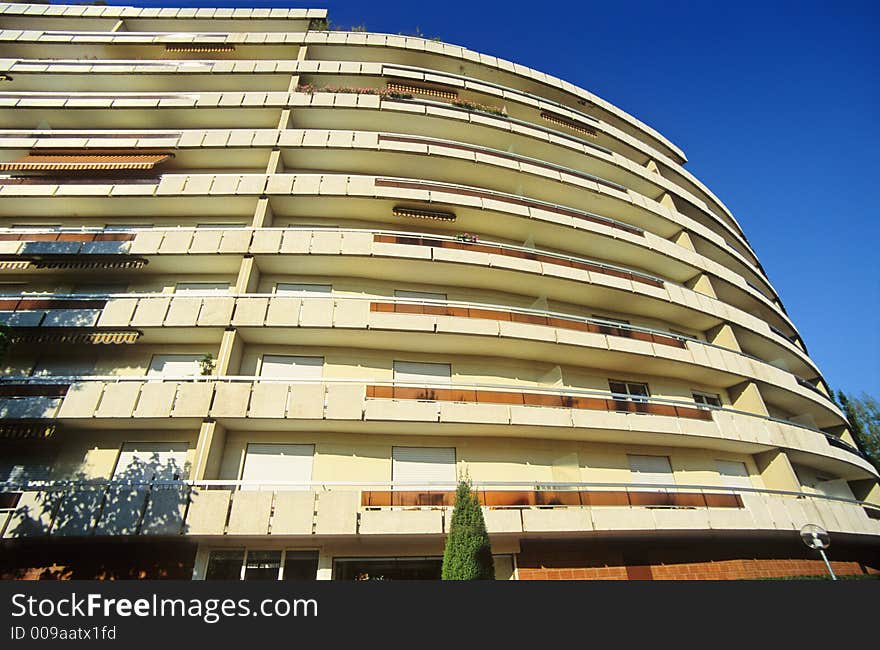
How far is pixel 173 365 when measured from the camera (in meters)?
12.7

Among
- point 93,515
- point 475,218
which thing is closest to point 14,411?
point 93,515

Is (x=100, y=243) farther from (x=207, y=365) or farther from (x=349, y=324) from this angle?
(x=349, y=324)

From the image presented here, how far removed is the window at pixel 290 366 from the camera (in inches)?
505

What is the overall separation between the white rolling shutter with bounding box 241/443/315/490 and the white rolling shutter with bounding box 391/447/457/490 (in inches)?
96.4

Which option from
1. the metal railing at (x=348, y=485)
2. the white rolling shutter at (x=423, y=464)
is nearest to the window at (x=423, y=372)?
the white rolling shutter at (x=423, y=464)

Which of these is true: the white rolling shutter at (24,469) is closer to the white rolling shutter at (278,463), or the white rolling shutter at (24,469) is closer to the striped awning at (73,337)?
the striped awning at (73,337)

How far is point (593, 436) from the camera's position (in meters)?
13.1

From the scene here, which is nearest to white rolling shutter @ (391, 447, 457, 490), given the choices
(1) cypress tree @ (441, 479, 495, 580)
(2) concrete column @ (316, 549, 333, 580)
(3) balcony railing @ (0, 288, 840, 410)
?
(1) cypress tree @ (441, 479, 495, 580)

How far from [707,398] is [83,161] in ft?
83.6

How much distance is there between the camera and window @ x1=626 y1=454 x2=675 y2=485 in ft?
44.8

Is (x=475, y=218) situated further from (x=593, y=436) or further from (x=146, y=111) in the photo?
(x=146, y=111)

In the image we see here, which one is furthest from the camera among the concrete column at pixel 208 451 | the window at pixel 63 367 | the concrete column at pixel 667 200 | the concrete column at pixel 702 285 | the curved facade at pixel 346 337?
the concrete column at pixel 667 200

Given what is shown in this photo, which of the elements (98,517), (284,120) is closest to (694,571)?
(98,517)

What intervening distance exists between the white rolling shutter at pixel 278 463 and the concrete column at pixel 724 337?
1702cm
